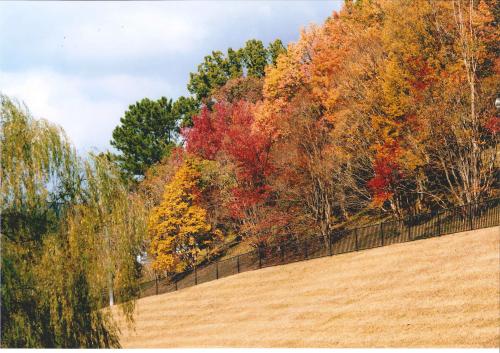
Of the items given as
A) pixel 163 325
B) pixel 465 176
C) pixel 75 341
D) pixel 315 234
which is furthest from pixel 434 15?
pixel 75 341

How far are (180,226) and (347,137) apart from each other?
1373 cm

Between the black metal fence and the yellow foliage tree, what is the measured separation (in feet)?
6.32

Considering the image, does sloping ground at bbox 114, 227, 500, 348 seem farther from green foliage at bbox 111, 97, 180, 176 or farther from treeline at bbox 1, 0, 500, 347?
green foliage at bbox 111, 97, 180, 176

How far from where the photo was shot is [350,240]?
107 ft

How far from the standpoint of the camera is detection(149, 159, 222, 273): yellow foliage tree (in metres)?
41.5

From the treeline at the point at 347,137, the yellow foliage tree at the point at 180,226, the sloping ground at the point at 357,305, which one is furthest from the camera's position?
the yellow foliage tree at the point at 180,226

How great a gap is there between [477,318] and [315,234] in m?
19.1

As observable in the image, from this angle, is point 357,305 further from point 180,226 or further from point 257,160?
point 180,226

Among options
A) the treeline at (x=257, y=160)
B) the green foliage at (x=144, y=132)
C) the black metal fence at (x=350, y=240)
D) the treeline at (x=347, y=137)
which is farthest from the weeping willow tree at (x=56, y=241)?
the green foliage at (x=144, y=132)

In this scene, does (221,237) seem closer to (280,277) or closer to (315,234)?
(315,234)

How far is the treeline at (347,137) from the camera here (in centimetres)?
2919

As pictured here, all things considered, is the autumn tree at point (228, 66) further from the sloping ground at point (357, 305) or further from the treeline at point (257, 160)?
the sloping ground at point (357, 305)

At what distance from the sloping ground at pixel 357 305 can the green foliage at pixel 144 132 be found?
75.5ft

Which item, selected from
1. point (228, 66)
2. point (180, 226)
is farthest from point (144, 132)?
point (180, 226)
